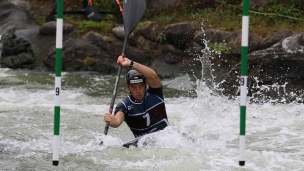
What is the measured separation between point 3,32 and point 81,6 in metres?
2.18

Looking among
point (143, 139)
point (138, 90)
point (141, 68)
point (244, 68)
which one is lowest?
point (143, 139)

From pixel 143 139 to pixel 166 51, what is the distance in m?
5.58

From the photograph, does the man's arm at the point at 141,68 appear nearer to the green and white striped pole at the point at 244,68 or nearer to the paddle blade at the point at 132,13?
the paddle blade at the point at 132,13

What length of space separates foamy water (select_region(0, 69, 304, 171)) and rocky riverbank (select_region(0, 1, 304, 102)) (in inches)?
15.6

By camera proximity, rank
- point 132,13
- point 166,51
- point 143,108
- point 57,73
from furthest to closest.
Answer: point 166,51 → point 132,13 → point 143,108 → point 57,73

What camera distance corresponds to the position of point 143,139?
6.38 m

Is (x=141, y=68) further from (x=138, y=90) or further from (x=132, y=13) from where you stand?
(x=132, y=13)

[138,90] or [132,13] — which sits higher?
[132,13]

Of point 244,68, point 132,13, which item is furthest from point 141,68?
point 244,68

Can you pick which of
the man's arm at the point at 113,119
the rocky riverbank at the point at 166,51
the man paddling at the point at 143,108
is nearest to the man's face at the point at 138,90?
the man paddling at the point at 143,108

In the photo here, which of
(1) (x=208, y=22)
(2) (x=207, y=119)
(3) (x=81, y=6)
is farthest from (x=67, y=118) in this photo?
(3) (x=81, y=6)

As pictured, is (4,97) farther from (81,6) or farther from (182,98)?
(81,6)

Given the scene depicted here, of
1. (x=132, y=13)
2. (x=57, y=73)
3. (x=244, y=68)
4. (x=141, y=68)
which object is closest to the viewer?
(x=244, y=68)

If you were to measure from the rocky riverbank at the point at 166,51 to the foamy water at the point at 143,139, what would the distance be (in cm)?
40
